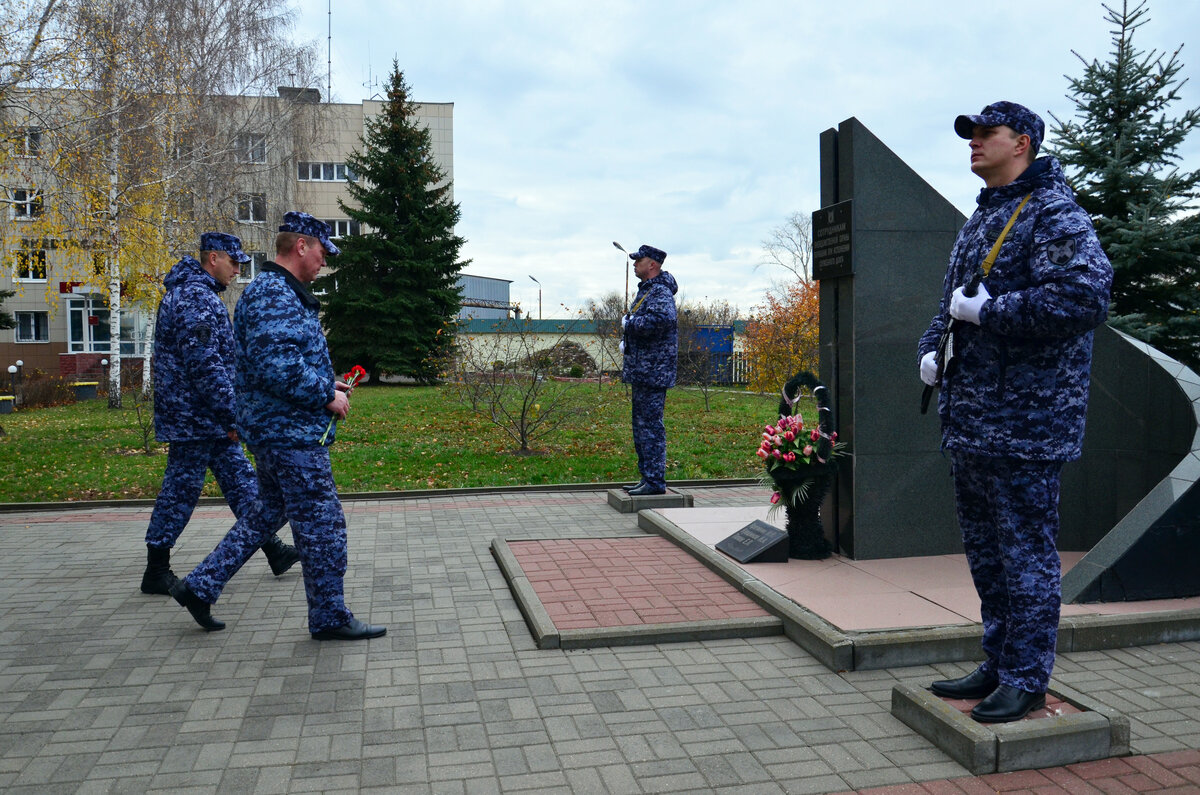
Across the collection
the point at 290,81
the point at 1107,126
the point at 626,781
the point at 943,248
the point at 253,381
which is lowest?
the point at 626,781

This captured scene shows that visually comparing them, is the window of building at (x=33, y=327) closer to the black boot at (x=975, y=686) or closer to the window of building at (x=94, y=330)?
the window of building at (x=94, y=330)

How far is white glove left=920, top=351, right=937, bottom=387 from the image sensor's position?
3.65 meters

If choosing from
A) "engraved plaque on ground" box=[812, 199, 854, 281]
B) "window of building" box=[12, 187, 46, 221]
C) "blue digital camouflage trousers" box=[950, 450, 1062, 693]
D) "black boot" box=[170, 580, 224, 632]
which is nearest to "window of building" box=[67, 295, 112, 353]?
"window of building" box=[12, 187, 46, 221]

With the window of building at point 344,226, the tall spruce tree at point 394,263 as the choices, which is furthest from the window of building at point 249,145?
the window of building at point 344,226

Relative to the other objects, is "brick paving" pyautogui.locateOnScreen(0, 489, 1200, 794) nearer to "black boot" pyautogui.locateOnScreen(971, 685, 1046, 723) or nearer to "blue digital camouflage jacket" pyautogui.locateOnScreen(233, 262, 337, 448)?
"black boot" pyautogui.locateOnScreen(971, 685, 1046, 723)

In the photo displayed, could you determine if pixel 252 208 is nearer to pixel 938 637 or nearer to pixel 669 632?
pixel 669 632

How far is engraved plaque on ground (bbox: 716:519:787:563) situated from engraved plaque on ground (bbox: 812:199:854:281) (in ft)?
5.93

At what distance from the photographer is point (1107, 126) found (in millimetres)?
10461

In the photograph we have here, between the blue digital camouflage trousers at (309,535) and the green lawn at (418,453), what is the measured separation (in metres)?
5.16

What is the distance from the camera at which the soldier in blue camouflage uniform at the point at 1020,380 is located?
3.20 m

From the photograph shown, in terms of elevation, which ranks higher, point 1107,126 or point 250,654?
point 1107,126

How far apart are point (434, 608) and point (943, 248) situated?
4063 millimetres

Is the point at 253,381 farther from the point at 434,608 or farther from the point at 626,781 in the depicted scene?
the point at 626,781

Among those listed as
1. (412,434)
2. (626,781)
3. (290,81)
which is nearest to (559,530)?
(626,781)
